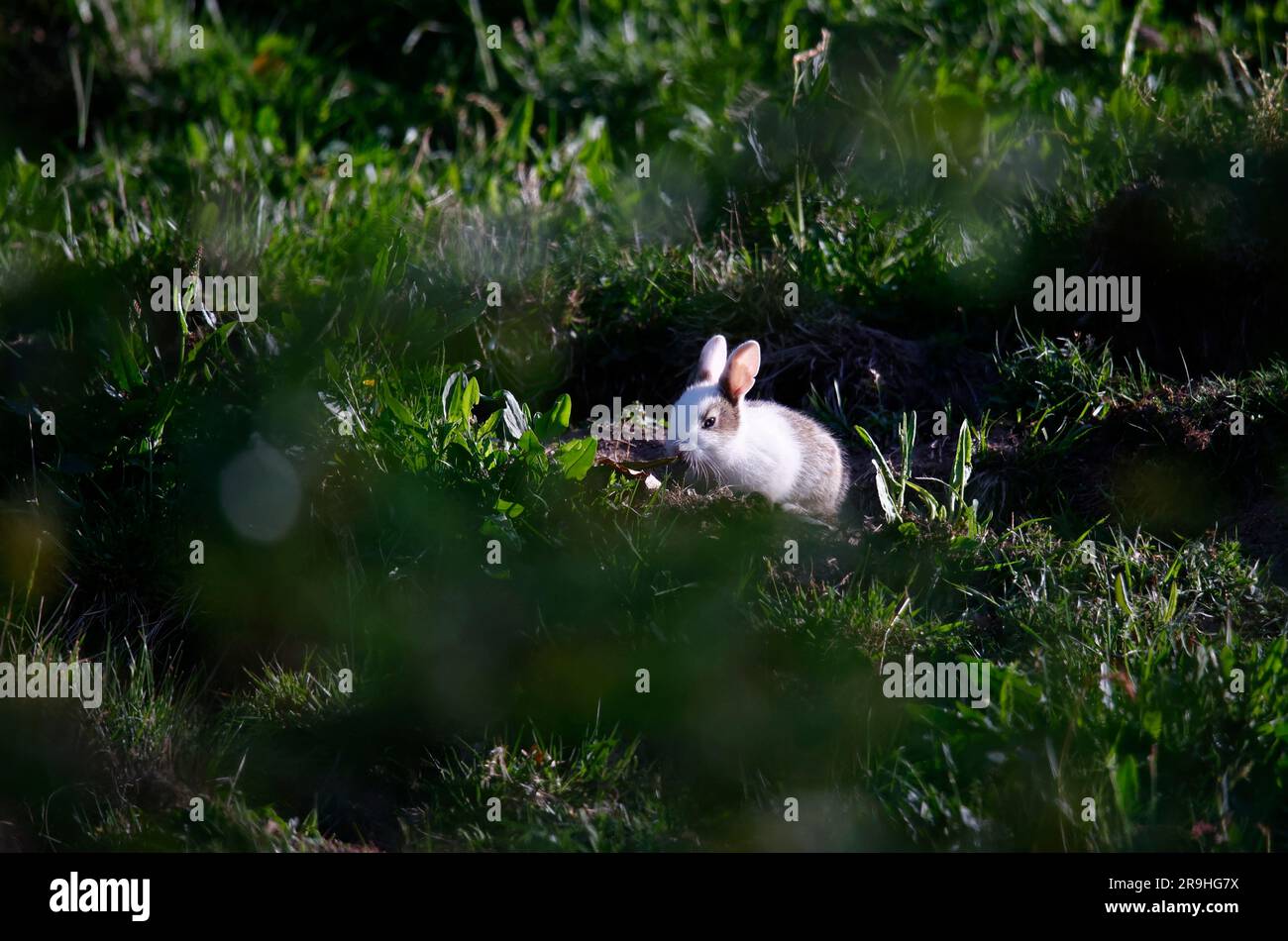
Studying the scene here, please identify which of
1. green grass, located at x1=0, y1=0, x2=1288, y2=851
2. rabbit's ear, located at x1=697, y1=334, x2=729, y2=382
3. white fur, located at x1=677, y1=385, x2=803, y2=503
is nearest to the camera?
green grass, located at x1=0, y1=0, x2=1288, y2=851

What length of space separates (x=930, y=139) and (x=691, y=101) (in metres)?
1.29

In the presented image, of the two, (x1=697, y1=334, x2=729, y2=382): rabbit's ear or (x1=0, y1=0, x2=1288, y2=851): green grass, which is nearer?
(x1=0, y1=0, x2=1288, y2=851): green grass

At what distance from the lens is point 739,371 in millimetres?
4293

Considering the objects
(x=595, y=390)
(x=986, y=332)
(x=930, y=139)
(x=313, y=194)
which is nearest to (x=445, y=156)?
(x=313, y=194)

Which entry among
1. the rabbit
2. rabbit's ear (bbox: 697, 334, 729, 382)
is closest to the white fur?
the rabbit

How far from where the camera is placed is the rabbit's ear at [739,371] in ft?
14.0

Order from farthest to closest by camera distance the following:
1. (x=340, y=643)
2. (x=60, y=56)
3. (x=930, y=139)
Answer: (x=60, y=56) → (x=930, y=139) → (x=340, y=643)

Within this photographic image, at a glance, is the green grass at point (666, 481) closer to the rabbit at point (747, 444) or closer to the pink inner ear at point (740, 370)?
the rabbit at point (747, 444)

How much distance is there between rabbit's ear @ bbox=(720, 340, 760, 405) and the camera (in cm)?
427

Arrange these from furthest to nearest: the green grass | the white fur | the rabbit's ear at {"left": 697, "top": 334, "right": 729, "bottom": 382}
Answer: the rabbit's ear at {"left": 697, "top": 334, "right": 729, "bottom": 382}, the white fur, the green grass

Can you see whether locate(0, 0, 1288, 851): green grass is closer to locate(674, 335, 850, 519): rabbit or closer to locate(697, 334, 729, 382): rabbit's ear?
locate(674, 335, 850, 519): rabbit

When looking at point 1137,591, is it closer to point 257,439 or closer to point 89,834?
point 257,439

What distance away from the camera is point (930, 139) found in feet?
17.7

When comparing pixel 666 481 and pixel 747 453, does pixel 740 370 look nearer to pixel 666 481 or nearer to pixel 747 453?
pixel 747 453
